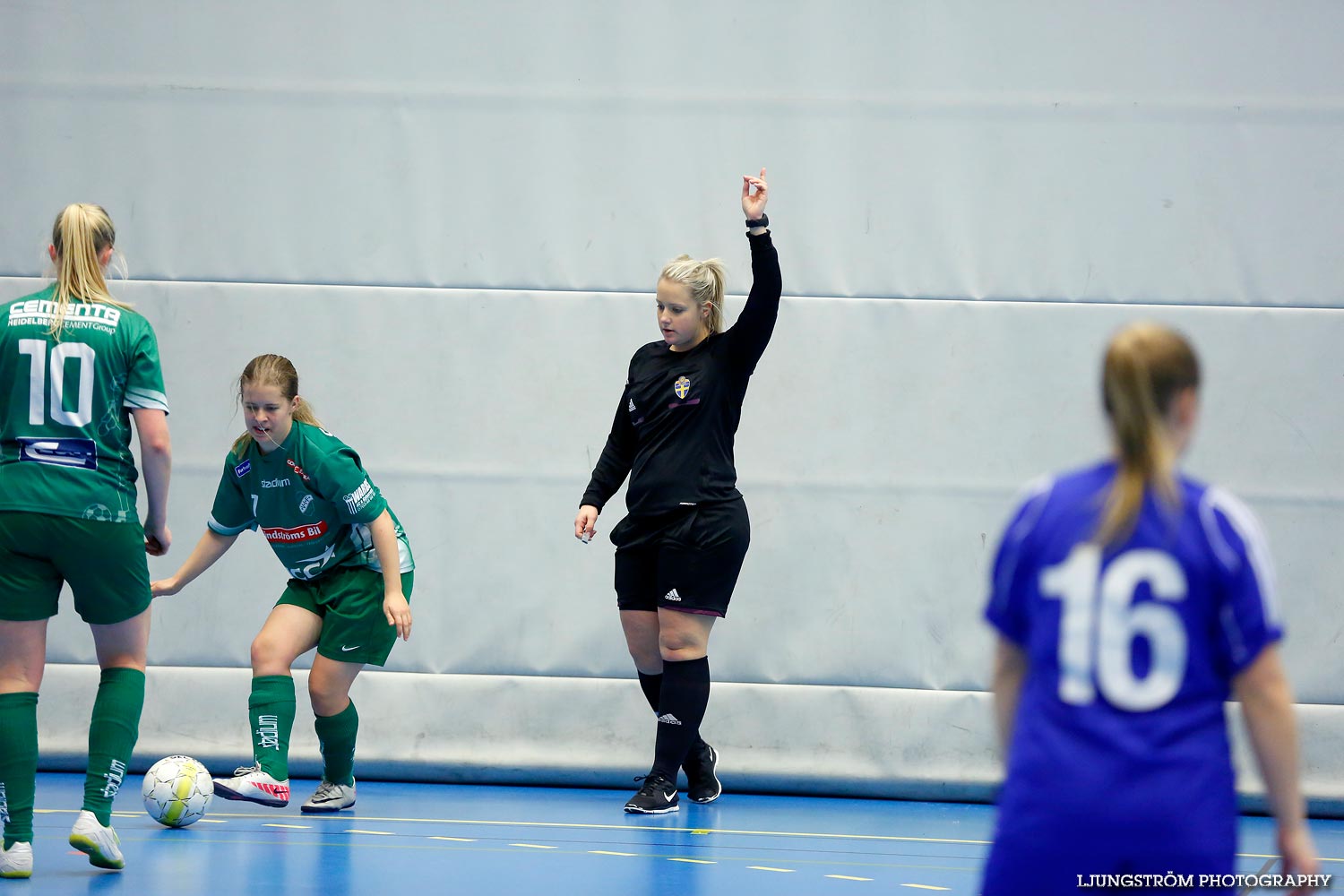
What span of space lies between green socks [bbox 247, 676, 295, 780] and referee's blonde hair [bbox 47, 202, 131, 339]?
1398 millimetres

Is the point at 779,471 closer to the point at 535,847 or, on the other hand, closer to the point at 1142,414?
the point at 535,847

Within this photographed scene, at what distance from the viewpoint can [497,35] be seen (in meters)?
5.41

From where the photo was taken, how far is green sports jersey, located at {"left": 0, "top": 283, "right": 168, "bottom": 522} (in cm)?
338

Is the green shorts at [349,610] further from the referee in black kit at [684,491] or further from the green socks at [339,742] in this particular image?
the referee in black kit at [684,491]

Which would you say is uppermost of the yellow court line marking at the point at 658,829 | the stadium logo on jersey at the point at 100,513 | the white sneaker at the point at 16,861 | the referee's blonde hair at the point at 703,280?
the referee's blonde hair at the point at 703,280

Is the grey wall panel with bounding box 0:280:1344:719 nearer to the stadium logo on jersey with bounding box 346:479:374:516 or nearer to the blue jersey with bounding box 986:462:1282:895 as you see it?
the stadium logo on jersey with bounding box 346:479:374:516

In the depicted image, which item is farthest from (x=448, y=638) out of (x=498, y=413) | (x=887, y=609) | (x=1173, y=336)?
(x=1173, y=336)

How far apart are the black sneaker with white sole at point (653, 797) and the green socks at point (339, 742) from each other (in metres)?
0.97

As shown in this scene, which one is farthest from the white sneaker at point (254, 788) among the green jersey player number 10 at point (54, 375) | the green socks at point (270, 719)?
the green jersey player number 10 at point (54, 375)

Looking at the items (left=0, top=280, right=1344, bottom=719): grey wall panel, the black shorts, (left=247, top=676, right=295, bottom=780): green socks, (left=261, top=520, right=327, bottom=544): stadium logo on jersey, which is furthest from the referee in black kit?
(left=247, top=676, right=295, bottom=780): green socks

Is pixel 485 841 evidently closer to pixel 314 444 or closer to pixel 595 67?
pixel 314 444

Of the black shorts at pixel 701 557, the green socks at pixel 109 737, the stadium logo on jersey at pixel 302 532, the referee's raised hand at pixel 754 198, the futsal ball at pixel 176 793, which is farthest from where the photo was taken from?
the black shorts at pixel 701 557

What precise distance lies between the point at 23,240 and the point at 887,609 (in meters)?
3.80

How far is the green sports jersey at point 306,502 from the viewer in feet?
13.9
